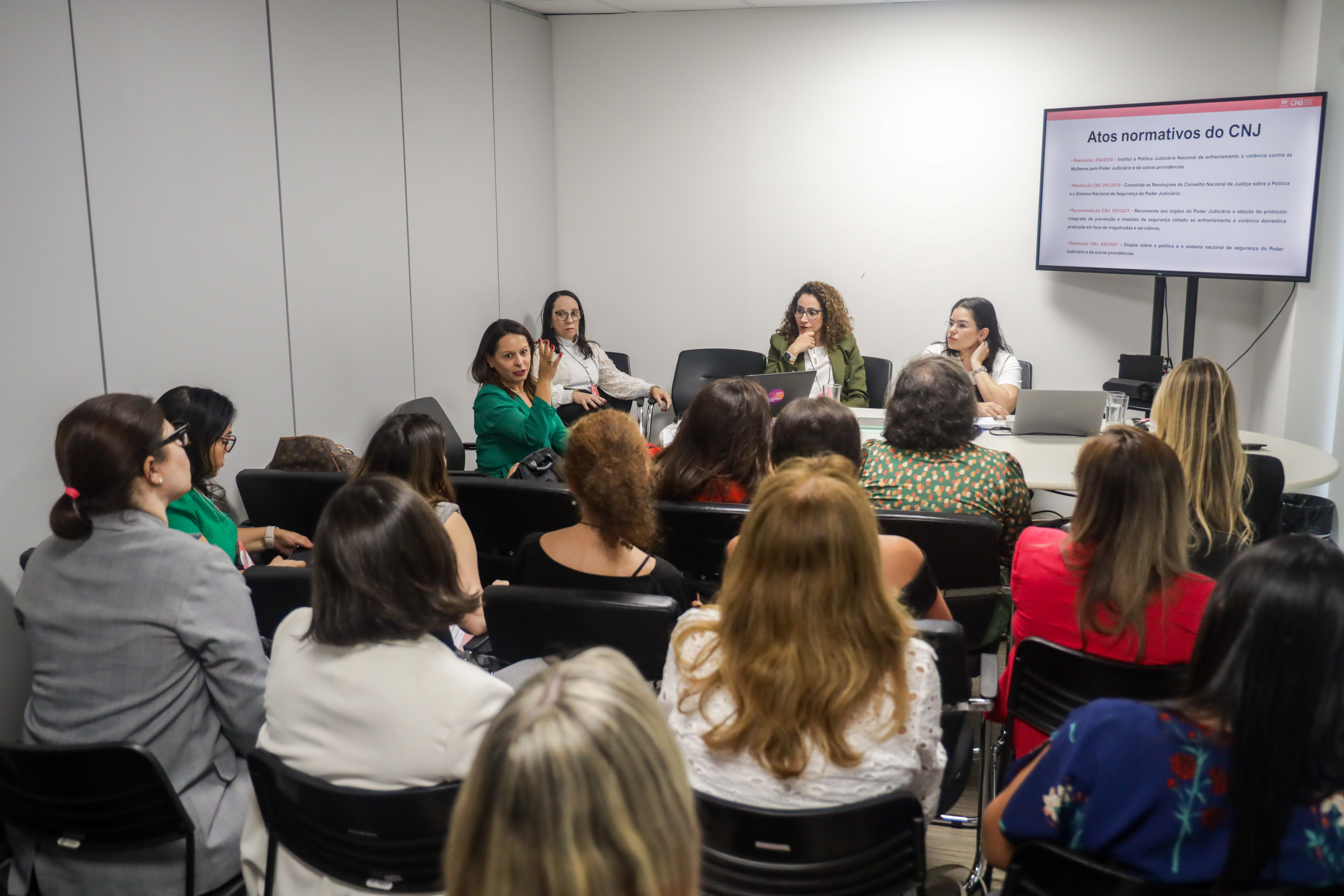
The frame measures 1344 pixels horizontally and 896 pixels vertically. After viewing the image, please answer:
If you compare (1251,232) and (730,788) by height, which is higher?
(1251,232)

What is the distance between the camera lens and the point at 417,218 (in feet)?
17.8

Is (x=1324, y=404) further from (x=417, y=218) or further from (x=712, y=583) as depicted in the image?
(x=417, y=218)

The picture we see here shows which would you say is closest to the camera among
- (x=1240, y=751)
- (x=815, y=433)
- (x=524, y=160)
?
(x=1240, y=751)

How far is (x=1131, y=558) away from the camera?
6.83ft

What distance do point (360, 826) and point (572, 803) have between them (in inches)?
36.4

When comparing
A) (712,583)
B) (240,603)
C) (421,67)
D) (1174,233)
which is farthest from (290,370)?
(1174,233)

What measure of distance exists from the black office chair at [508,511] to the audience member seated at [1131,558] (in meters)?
1.51

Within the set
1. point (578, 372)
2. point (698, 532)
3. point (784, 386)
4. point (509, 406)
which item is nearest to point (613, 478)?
point (698, 532)

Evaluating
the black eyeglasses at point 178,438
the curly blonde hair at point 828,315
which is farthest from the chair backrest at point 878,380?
the black eyeglasses at point 178,438

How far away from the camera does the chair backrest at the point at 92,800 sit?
5.69 feet

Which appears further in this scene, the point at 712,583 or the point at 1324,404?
the point at 1324,404

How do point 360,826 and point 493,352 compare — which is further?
point 493,352

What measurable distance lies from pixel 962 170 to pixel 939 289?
0.73 m

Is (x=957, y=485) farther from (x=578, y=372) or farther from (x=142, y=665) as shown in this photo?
(x=578, y=372)
